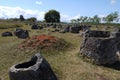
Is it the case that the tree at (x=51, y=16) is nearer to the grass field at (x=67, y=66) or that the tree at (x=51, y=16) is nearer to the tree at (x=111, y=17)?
the tree at (x=111, y=17)

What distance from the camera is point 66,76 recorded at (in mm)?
16188

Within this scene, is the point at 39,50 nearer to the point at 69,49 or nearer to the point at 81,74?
the point at 69,49

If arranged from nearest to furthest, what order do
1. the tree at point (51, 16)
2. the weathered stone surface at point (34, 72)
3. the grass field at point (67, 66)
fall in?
the weathered stone surface at point (34, 72), the grass field at point (67, 66), the tree at point (51, 16)

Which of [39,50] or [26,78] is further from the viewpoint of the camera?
[39,50]

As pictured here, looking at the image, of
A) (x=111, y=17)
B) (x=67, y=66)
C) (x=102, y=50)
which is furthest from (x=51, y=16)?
(x=67, y=66)

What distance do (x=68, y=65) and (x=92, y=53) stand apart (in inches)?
88.2

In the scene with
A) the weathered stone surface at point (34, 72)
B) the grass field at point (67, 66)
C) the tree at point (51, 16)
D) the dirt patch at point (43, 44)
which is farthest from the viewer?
the tree at point (51, 16)

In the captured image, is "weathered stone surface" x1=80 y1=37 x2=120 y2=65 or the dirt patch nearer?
"weathered stone surface" x1=80 y1=37 x2=120 y2=65

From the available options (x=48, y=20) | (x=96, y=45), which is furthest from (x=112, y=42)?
(x=48, y=20)

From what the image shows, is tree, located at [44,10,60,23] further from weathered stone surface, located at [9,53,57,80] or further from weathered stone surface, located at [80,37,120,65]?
weathered stone surface, located at [9,53,57,80]

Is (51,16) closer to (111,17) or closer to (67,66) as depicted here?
(111,17)

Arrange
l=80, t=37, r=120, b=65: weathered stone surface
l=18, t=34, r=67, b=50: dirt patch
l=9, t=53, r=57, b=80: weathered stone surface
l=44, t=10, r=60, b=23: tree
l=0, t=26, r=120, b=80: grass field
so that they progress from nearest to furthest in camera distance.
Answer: l=9, t=53, r=57, b=80: weathered stone surface < l=0, t=26, r=120, b=80: grass field < l=80, t=37, r=120, b=65: weathered stone surface < l=18, t=34, r=67, b=50: dirt patch < l=44, t=10, r=60, b=23: tree

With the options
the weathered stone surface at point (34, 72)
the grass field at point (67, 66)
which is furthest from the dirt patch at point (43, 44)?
the weathered stone surface at point (34, 72)

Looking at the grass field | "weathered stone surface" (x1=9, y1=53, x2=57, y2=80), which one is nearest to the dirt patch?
the grass field
